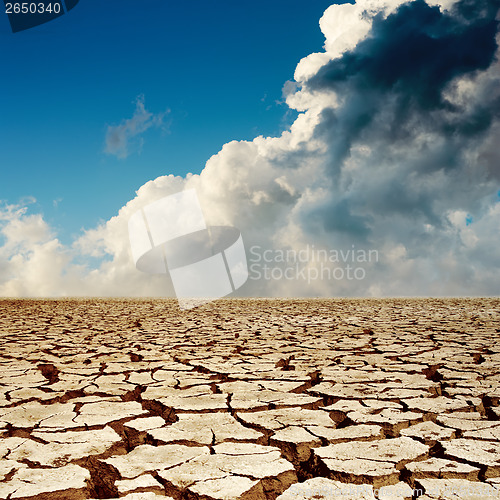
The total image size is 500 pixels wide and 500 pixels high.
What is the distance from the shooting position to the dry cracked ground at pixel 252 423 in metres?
1.28

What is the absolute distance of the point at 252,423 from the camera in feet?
5.74

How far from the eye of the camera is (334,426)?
5.63 feet

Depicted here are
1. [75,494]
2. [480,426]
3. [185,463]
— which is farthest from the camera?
[480,426]

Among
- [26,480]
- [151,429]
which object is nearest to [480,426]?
[151,429]

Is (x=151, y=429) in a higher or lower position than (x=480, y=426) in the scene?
higher

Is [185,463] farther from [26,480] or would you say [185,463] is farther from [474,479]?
[474,479]

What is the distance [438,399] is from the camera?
2.03 metres

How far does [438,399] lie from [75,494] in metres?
1.64

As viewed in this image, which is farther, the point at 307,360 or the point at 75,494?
the point at 307,360

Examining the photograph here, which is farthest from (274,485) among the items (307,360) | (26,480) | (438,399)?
(307,360)

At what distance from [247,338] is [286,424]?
242cm

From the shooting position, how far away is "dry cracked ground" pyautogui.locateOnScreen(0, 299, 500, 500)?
1.28 metres

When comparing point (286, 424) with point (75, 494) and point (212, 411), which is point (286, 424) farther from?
point (75, 494)

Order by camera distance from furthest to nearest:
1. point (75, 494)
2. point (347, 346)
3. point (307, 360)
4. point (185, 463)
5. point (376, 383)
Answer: point (347, 346) < point (307, 360) < point (376, 383) < point (185, 463) < point (75, 494)
